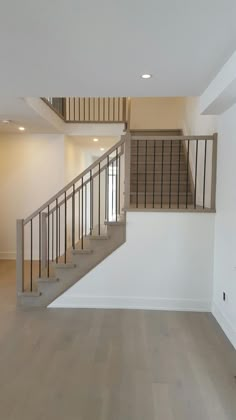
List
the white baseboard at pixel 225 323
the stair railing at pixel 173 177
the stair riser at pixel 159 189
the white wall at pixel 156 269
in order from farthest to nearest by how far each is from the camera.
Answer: the stair riser at pixel 159 189 → the stair railing at pixel 173 177 → the white wall at pixel 156 269 → the white baseboard at pixel 225 323

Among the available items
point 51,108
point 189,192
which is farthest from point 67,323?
point 51,108

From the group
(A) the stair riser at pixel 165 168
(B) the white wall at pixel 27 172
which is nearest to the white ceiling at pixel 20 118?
(B) the white wall at pixel 27 172

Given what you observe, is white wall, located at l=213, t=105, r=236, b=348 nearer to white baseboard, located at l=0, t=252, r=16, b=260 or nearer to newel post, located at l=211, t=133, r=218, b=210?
newel post, located at l=211, t=133, r=218, b=210

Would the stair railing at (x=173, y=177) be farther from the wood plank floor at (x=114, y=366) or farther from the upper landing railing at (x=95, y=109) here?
the wood plank floor at (x=114, y=366)

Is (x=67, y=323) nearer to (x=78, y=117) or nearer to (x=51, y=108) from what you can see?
(x=51, y=108)

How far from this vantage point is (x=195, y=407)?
85.7 inches

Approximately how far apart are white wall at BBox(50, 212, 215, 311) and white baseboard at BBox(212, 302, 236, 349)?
0.20m

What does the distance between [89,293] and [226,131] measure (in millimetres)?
2550

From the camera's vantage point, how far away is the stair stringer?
3.99 metres
